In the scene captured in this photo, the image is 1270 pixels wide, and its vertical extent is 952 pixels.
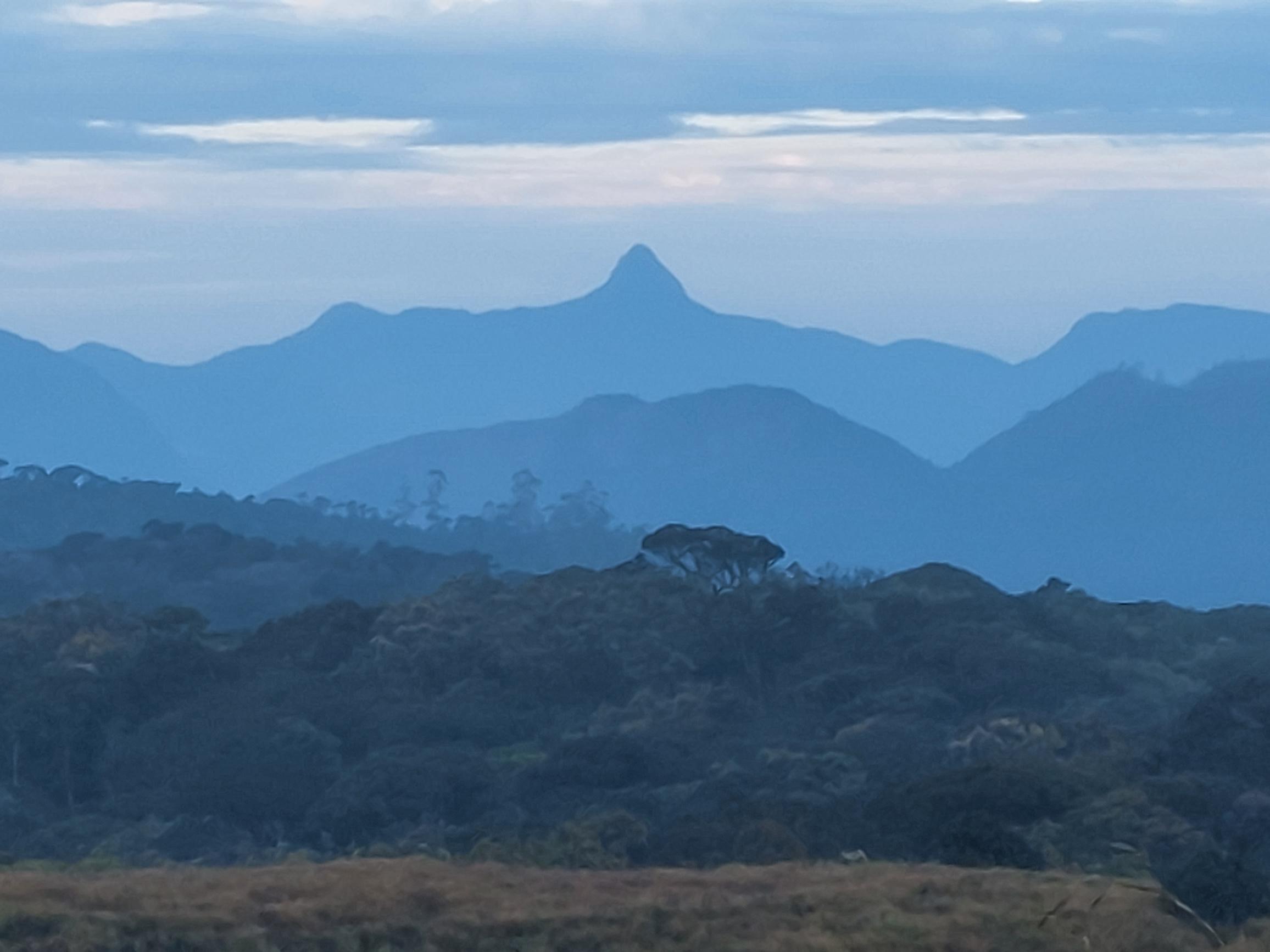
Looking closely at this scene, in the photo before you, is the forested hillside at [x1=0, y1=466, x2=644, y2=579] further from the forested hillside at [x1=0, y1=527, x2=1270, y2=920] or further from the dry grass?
the dry grass

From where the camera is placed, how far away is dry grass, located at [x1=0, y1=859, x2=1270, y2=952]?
13977mm

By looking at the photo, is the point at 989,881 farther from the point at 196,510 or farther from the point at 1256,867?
the point at 196,510

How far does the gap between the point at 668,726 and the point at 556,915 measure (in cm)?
2905

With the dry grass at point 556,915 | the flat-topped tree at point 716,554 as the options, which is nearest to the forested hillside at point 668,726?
the flat-topped tree at point 716,554

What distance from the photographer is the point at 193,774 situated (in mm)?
41375

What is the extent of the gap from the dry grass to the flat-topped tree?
39.0 m

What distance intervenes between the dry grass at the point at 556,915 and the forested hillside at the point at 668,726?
5467 mm

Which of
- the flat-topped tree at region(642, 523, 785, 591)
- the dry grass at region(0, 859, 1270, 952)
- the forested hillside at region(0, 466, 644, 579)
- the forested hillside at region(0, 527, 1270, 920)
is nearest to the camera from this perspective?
the dry grass at region(0, 859, 1270, 952)

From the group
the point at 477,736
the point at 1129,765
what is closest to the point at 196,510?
the point at 477,736

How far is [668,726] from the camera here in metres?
43.7

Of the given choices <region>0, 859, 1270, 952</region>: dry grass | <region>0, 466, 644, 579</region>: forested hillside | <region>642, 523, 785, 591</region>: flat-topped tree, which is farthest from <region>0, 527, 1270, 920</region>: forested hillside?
<region>0, 466, 644, 579</region>: forested hillside

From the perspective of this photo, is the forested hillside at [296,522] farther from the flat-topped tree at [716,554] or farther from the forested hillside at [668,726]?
the forested hillside at [668,726]

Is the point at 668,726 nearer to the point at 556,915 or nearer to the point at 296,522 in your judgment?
the point at 556,915

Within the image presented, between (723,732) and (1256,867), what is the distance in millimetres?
20787
